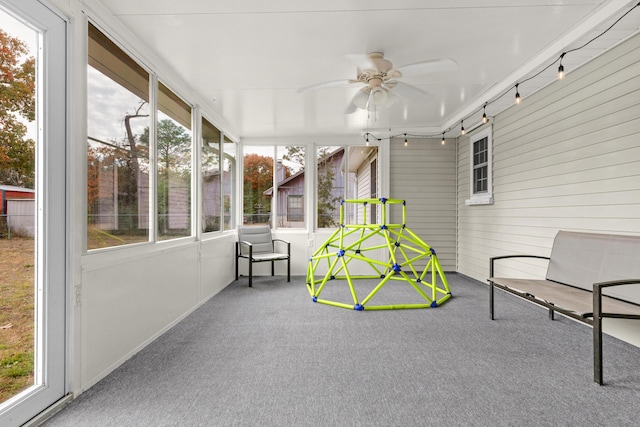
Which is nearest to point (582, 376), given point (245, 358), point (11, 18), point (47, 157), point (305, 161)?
point (245, 358)

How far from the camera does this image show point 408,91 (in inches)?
127

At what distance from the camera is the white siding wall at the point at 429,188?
6.19m

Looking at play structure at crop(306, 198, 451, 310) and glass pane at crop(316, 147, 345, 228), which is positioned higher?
glass pane at crop(316, 147, 345, 228)

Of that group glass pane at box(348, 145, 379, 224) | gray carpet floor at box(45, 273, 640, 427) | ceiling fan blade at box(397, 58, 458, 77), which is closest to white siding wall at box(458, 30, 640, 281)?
gray carpet floor at box(45, 273, 640, 427)

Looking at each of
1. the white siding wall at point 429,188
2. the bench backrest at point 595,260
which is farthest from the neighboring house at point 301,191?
the bench backrest at point 595,260

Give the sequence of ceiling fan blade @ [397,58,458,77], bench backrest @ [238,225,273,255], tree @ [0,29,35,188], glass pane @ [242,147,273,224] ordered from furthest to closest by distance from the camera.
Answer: glass pane @ [242,147,273,224]
bench backrest @ [238,225,273,255]
ceiling fan blade @ [397,58,458,77]
tree @ [0,29,35,188]

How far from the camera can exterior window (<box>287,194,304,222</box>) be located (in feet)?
21.0

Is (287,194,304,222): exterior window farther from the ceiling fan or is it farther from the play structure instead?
the ceiling fan

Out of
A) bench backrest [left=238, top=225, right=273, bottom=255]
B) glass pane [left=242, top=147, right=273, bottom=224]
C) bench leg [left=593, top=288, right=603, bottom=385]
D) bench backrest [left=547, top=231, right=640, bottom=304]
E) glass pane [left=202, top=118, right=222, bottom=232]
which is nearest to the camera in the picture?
bench leg [left=593, top=288, right=603, bottom=385]

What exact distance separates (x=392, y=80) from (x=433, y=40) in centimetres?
49

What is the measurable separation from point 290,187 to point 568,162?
437 cm

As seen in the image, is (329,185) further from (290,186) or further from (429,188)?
(429,188)

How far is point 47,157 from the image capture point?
188 cm

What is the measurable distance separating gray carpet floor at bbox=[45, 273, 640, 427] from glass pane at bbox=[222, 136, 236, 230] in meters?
2.40
